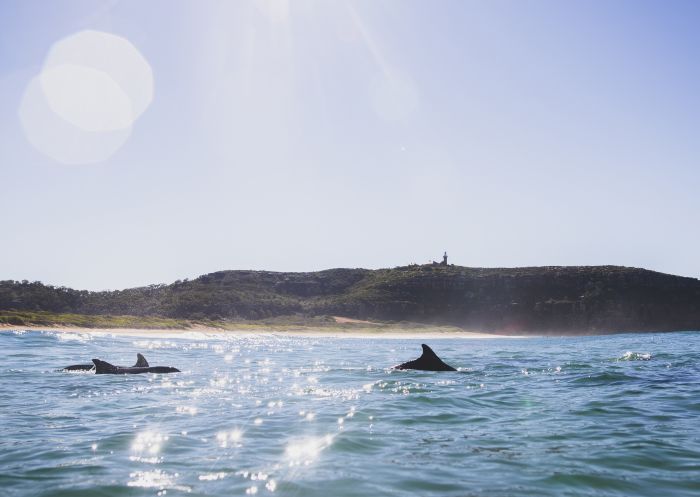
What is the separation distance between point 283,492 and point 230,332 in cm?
5188

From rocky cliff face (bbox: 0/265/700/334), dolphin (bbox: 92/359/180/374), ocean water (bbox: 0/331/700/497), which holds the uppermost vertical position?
rocky cliff face (bbox: 0/265/700/334)

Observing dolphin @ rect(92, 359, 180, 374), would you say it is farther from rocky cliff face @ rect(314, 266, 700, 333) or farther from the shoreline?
rocky cliff face @ rect(314, 266, 700, 333)

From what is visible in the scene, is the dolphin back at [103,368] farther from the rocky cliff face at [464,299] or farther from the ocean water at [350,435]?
the rocky cliff face at [464,299]

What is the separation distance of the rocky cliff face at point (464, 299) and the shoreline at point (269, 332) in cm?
1292

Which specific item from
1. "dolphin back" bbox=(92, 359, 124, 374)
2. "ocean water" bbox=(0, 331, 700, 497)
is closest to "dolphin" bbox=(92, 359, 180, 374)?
"dolphin back" bbox=(92, 359, 124, 374)

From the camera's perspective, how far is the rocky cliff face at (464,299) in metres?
78.1

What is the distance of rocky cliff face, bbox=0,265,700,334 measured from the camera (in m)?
78.1

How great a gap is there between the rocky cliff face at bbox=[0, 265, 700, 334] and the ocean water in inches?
2392

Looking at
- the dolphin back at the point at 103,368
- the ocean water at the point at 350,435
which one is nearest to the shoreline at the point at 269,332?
the dolphin back at the point at 103,368

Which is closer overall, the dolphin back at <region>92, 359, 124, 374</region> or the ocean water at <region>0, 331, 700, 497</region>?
the ocean water at <region>0, 331, 700, 497</region>

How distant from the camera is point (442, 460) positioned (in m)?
8.23

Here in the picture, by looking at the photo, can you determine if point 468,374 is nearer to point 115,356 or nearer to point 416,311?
point 115,356

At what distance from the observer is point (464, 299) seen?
89.2 metres

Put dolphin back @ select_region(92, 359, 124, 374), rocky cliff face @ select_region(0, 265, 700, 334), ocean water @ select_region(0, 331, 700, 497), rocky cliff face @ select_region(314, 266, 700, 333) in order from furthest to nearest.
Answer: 1. rocky cliff face @ select_region(314, 266, 700, 333)
2. rocky cliff face @ select_region(0, 265, 700, 334)
3. dolphin back @ select_region(92, 359, 124, 374)
4. ocean water @ select_region(0, 331, 700, 497)
